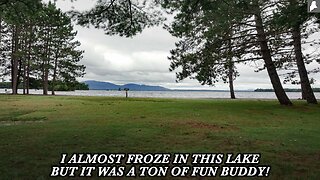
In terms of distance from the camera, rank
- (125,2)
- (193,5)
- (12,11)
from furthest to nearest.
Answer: (12,11)
(125,2)
(193,5)

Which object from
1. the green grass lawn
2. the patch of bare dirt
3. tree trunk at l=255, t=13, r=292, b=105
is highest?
tree trunk at l=255, t=13, r=292, b=105

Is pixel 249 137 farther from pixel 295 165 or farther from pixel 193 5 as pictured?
pixel 193 5

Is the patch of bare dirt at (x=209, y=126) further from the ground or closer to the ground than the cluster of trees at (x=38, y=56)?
closer to the ground

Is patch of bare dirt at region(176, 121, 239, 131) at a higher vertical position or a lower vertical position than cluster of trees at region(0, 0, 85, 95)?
lower

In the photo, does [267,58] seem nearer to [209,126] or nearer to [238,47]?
[238,47]

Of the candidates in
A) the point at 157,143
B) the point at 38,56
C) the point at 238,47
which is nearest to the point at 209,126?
the point at 157,143

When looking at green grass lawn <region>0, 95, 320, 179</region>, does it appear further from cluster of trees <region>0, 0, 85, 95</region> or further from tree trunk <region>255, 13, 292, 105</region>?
cluster of trees <region>0, 0, 85, 95</region>

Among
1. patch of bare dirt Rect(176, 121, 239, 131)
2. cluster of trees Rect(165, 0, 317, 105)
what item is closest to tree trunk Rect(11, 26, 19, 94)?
cluster of trees Rect(165, 0, 317, 105)

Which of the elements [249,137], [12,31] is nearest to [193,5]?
[249,137]

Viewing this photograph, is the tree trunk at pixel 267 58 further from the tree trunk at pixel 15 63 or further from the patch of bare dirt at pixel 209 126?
the tree trunk at pixel 15 63

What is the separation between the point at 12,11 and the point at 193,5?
5.82 m

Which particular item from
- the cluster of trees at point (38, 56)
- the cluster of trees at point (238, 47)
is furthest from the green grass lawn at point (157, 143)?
the cluster of trees at point (38, 56)

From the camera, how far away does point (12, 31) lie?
152 feet

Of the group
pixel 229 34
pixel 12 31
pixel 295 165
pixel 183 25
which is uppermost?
pixel 12 31
